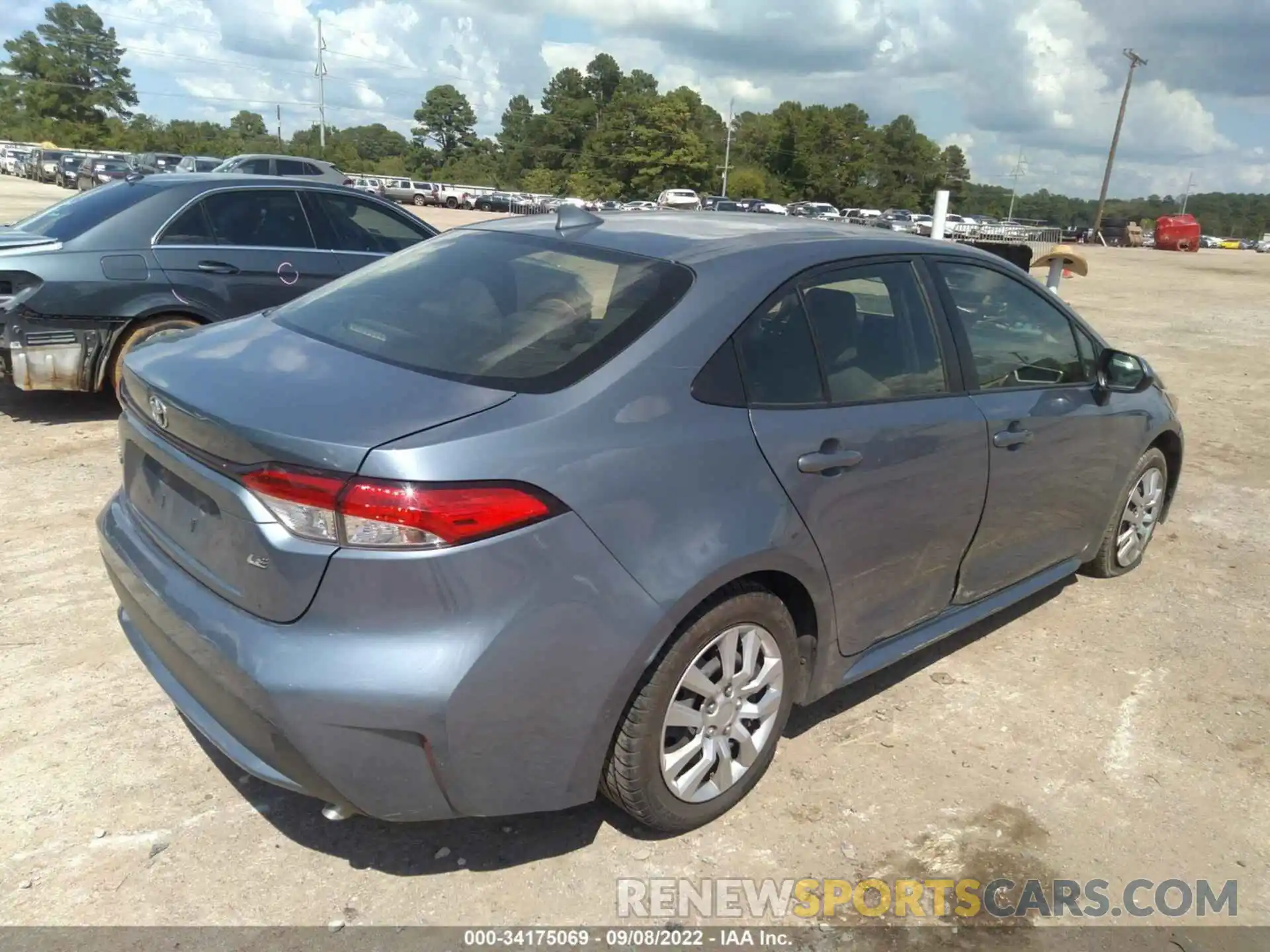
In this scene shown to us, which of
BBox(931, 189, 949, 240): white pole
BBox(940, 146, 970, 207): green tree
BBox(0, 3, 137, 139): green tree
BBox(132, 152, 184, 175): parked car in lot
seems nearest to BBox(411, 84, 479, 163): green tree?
BBox(0, 3, 137, 139): green tree

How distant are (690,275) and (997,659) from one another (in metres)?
2.30

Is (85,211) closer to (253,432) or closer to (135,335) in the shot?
(135,335)

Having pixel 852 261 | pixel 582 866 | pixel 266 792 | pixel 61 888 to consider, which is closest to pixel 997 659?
pixel 852 261

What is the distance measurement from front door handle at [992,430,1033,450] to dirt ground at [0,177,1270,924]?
99 centimetres

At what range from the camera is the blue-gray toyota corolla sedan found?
7.00ft

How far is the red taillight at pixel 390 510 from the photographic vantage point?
209cm

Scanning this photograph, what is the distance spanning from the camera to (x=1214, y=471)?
6961 millimetres

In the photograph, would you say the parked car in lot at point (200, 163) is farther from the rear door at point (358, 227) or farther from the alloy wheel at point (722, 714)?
the alloy wheel at point (722, 714)

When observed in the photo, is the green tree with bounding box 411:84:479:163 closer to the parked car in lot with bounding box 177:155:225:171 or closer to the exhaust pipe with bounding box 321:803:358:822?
the parked car in lot with bounding box 177:155:225:171

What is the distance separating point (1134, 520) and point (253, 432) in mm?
4326

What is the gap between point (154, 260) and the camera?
6.23 meters

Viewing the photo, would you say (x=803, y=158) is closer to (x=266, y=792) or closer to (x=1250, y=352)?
(x=1250, y=352)

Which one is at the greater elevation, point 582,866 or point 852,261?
point 852,261

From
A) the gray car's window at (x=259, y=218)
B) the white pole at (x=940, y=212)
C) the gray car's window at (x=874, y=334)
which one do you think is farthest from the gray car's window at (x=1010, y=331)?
the white pole at (x=940, y=212)
